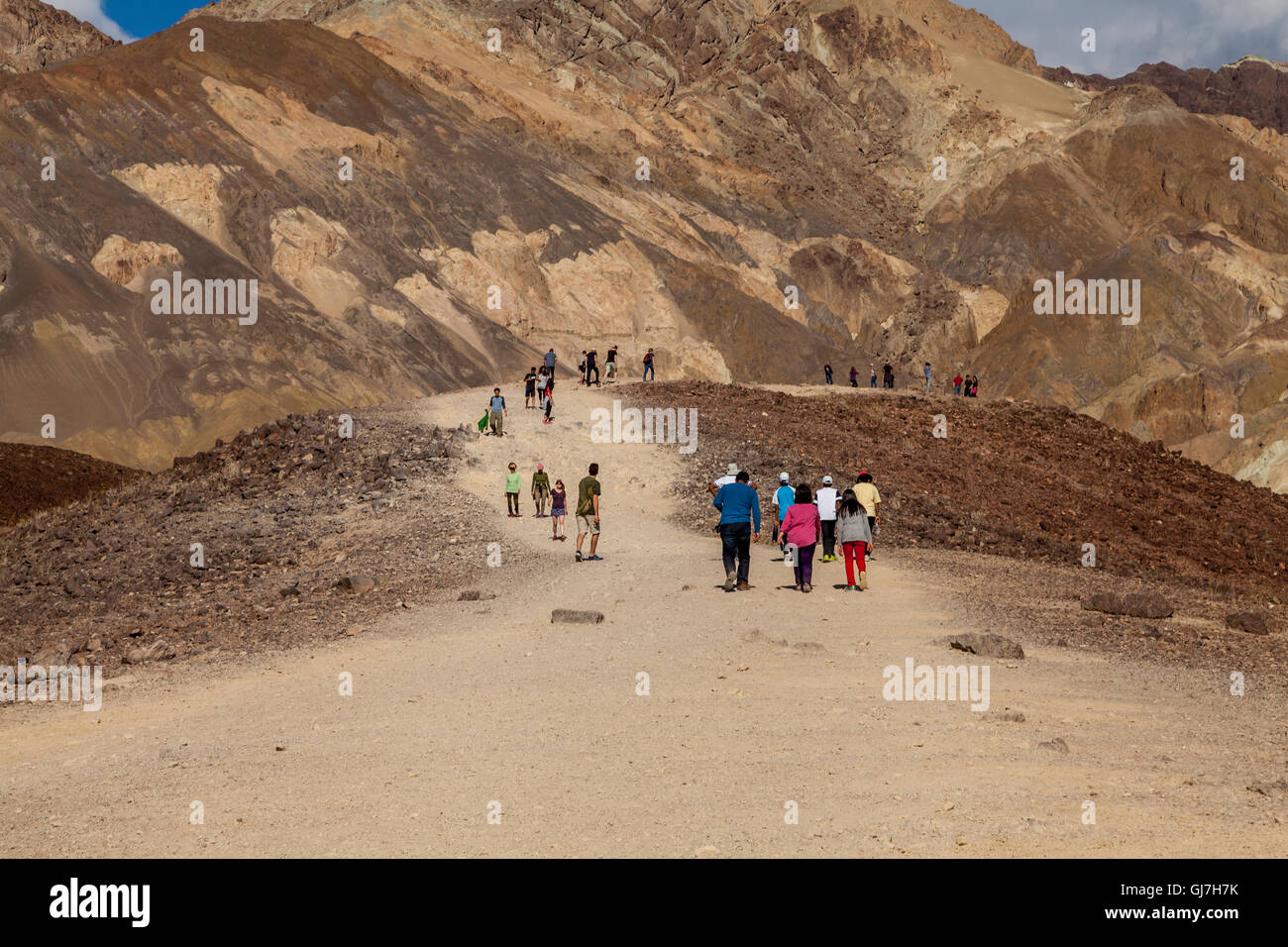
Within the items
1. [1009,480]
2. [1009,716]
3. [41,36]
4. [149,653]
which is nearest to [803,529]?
[1009,716]

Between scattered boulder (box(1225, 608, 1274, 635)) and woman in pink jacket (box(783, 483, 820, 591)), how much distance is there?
473cm

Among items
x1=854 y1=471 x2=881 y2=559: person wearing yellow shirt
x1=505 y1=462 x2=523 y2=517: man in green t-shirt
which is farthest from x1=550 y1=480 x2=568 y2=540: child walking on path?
x1=854 y1=471 x2=881 y2=559: person wearing yellow shirt

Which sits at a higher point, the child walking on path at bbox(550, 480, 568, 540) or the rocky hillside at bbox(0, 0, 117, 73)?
the rocky hillside at bbox(0, 0, 117, 73)

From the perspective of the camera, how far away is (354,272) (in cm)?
6278

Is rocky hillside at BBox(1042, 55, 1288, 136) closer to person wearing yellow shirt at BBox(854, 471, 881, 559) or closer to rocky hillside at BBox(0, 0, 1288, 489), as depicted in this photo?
rocky hillside at BBox(0, 0, 1288, 489)

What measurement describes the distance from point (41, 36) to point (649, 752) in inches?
5923

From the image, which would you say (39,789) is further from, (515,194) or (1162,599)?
(515,194)

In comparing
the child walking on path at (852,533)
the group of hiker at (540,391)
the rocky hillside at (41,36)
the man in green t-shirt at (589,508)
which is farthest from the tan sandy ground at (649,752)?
the rocky hillside at (41,36)

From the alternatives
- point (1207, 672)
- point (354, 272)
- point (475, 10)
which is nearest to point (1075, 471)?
point (1207, 672)

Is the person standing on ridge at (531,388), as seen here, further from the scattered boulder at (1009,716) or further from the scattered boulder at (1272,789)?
the scattered boulder at (1272,789)

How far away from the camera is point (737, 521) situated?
14.9 meters

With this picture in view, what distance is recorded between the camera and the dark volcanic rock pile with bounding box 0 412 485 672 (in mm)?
15297

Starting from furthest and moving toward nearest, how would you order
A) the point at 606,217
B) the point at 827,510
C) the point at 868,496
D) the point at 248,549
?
the point at 606,217 < the point at 248,549 < the point at 827,510 < the point at 868,496

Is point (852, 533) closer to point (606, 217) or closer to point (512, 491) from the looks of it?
point (512, 491)
